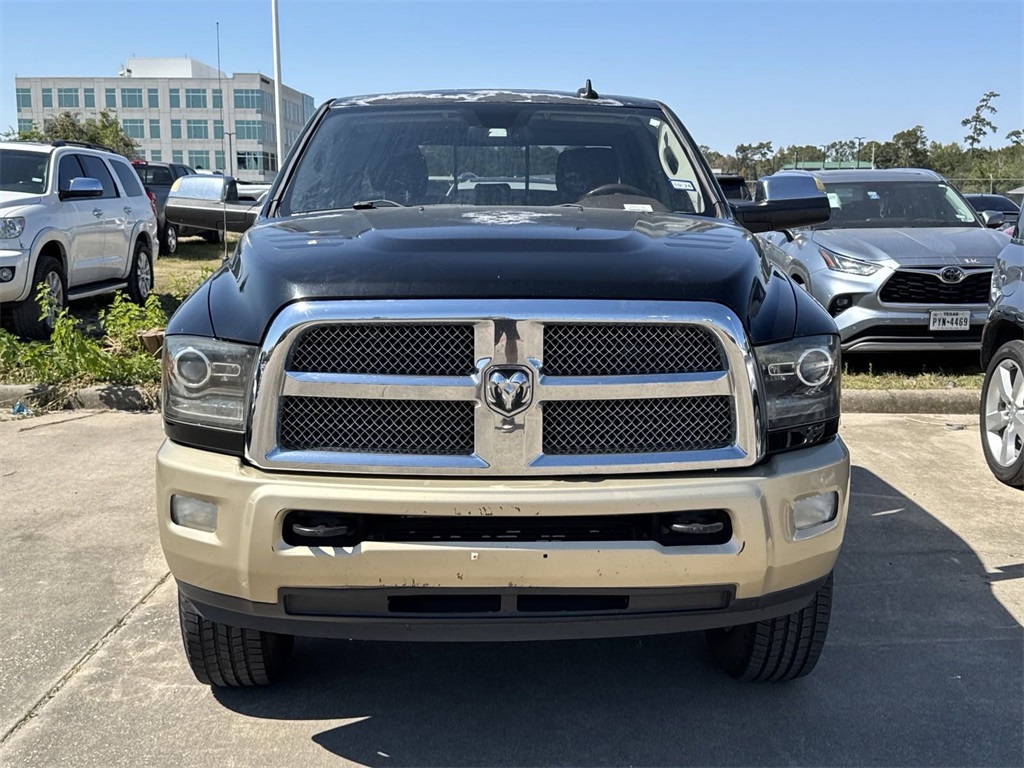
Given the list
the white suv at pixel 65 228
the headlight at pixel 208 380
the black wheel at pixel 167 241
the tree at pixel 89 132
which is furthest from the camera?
the tree at pixel 89 132

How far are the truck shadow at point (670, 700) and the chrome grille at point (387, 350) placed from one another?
1137 mm

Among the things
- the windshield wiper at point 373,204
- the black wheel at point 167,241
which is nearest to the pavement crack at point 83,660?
the windshield wiper at point 373,204

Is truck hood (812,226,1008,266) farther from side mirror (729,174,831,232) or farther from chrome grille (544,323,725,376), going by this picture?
chrome grille (544,323,725,376)

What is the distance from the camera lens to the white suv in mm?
9367

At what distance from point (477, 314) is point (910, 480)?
4.05 metres

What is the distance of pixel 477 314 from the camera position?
8.45 feet

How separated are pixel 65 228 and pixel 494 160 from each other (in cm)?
754

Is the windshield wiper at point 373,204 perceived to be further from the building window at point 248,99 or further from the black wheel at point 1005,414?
the building window at point 248,99

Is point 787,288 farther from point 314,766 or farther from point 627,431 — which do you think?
point 314,766

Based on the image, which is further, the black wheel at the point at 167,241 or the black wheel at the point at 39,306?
the black wheel at the point at 167,241

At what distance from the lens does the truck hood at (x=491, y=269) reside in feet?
8.68

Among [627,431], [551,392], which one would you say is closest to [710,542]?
[627,431]

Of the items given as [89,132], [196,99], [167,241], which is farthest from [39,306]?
[196,99]

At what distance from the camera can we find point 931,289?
27.1 ft
